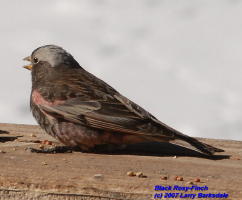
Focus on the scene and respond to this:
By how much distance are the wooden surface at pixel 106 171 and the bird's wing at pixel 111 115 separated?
190mm

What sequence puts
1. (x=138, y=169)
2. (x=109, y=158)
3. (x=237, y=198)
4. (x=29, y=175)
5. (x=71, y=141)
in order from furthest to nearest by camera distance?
(x=71, y=141), (x=109, y=158), (x=138, y=169), (x=29, y=175), (x=237, y=198)

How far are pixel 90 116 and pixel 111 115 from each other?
0.20 meters

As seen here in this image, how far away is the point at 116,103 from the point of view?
5.78 m

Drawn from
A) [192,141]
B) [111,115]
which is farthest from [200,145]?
[111,115]

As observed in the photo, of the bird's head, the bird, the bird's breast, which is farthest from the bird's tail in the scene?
the bird's head

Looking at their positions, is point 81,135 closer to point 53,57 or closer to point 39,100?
point 39,100

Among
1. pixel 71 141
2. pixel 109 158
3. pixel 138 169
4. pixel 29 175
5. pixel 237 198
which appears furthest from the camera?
pixel 71 141

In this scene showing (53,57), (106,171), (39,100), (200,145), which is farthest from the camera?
(53,57)

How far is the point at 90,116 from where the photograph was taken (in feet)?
18.9

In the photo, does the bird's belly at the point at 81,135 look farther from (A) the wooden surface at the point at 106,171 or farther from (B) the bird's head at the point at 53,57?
(B) the bird's head at the point at 53,57

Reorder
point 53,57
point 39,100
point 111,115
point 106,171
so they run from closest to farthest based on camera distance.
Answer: point 106,171, point 111,115, point 39,100, point 53,57

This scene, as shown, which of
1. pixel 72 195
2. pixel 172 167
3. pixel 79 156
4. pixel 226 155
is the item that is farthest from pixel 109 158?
pixel 72 195

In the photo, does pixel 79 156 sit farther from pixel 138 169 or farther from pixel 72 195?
pixel 72 195

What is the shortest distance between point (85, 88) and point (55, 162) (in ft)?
4.15
